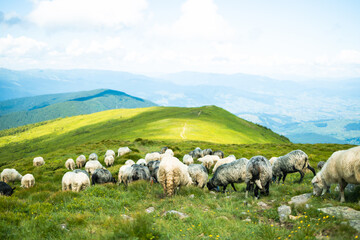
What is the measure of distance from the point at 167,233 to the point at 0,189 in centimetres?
1627

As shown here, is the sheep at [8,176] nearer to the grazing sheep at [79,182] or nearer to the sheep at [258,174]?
the grazing sheep at [79,182]

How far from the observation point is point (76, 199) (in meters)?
11.1

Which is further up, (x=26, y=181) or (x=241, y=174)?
(x=241, y=174)

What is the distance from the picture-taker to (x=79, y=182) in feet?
51.3

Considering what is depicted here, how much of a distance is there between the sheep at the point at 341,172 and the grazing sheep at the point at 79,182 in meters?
14.5

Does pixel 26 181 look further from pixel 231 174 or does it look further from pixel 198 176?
pixel 231 174

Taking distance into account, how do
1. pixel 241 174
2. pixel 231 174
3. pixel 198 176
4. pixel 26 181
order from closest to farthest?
pixel 241 174, pixel 231 174, pixel 198 176, pixel 26 181

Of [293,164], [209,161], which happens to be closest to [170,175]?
[293,164]

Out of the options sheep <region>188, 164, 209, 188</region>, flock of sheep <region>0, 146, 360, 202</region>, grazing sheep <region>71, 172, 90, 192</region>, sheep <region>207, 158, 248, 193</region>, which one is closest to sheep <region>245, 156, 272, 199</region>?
flock of sheep <region>0, 146, 360, 202</region>

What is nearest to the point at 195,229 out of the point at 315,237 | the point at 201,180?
the point at 315,237

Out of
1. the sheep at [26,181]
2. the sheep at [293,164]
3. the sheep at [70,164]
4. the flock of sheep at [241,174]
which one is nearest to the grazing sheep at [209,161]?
the flock of sheep at [241,174]

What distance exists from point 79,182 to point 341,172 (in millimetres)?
15531

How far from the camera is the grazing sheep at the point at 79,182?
15.5m

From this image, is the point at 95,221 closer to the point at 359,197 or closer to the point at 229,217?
the point at 229,217
